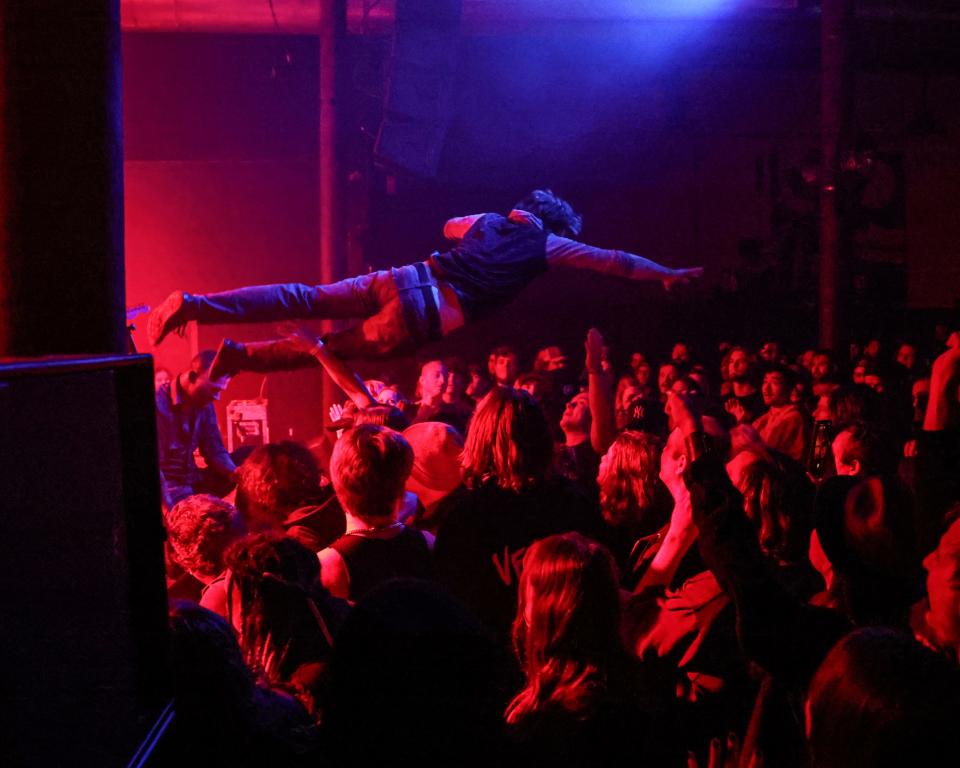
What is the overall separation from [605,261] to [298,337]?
138 cm

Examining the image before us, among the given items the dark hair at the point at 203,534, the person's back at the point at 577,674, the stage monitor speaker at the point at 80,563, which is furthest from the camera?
the dark hair at the point at 203,534

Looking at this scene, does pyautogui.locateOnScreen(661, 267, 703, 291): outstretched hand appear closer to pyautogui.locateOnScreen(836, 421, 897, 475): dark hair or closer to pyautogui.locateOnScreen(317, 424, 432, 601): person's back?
pyautogui.locateOnScreen(836, 421, 897, 475): dark hair

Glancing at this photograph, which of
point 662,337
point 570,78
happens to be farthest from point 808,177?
point 570,78

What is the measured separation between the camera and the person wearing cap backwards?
3906mm

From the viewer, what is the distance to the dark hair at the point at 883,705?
1.23 m

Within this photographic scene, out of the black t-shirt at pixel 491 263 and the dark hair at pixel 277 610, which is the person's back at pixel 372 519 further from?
→ the black t-shirt at pixel 491 263

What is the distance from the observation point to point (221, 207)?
11.7m

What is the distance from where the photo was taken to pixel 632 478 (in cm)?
280

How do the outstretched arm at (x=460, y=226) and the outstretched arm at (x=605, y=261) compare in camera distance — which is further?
the outstretched arm at (x=460, y=226)

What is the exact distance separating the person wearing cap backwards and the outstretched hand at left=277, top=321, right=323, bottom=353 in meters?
0.06

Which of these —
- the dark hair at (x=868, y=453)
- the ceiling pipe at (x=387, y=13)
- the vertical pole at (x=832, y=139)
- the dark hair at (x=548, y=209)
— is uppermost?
the ceiling pipe at (x=387, y=13)

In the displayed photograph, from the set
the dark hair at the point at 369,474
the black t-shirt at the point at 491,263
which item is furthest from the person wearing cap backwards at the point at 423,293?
the dark hair at the point at 369,474

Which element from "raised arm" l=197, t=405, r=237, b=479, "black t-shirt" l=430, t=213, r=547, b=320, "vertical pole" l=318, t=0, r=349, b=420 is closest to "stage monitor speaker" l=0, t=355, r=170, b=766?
"black t-shirt" l=430, t=213, r=547, b=320

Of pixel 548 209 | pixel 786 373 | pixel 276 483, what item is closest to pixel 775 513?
pixel 276 483
